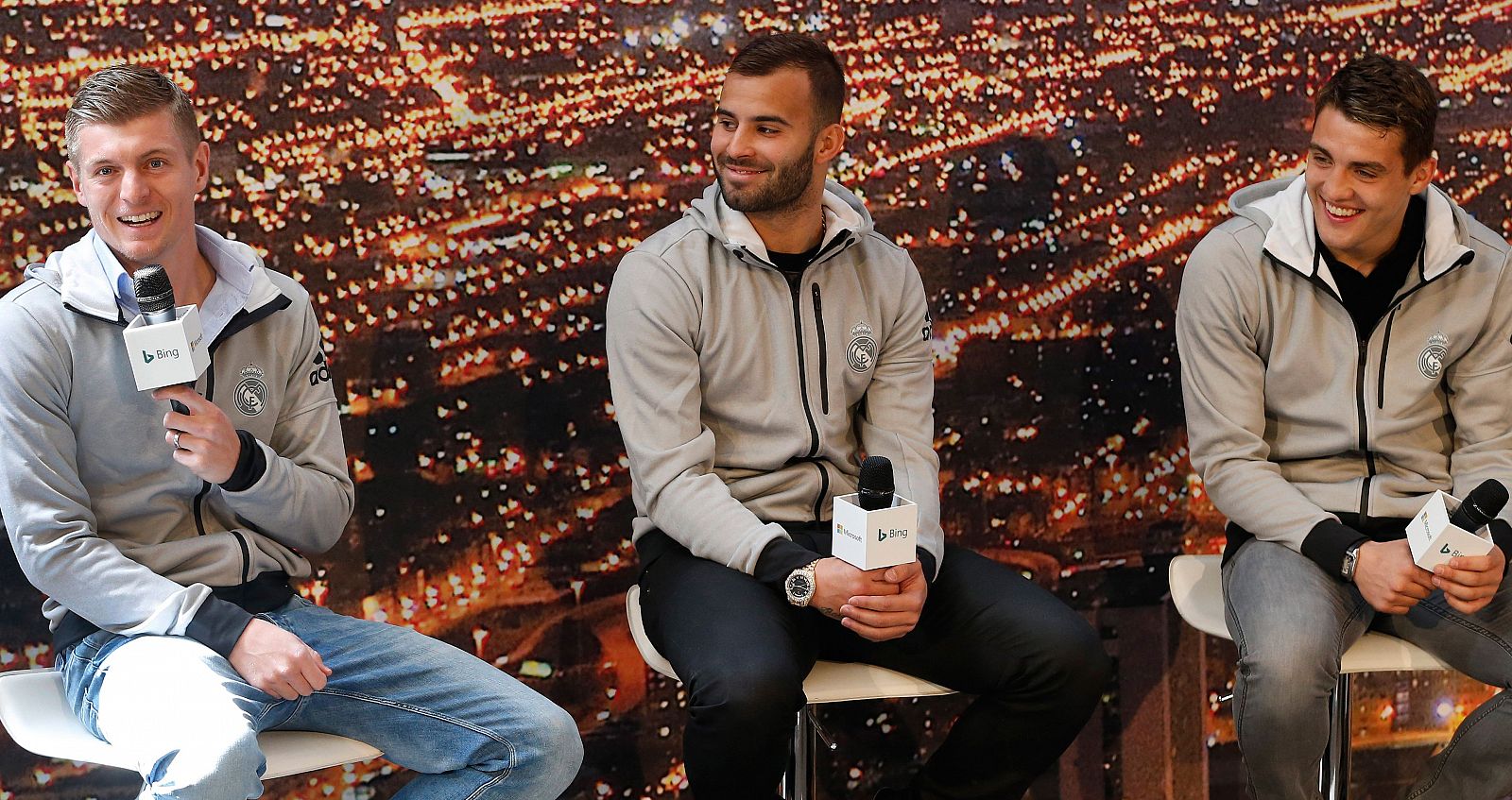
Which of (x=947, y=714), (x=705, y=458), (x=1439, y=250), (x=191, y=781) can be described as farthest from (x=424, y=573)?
(x=1439, y=250)

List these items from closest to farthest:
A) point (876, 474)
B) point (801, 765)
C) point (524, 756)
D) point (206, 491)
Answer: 1. point (876, 474)
2. point (524, 756)
3. point (206, 491)
4. point (801, 765)

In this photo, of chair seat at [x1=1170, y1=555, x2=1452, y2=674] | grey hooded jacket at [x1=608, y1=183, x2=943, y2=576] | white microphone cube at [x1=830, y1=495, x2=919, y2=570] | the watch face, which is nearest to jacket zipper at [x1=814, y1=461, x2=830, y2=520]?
grey hooded jacket at [x1=608, y1=183, x2=943, y2=576]

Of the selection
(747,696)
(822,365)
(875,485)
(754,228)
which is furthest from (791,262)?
(747,696)

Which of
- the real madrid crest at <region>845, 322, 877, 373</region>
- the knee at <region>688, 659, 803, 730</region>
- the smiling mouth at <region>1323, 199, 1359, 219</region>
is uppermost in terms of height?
the smiling mouth at <region>1323, 199, 1359, 219</region>

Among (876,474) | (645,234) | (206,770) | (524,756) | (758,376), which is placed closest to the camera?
(206,770)

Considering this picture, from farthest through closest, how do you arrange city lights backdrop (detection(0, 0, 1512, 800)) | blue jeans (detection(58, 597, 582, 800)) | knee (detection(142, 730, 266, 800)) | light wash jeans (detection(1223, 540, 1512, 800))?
city lights backdrop (detection(0, 0, 1512, 800))
light wash jeans (detection(1223, 540, 1512, 800))
blue jeans (detection(58, 597, 582, 800))
knee (detection(142, 730, 266, 800))

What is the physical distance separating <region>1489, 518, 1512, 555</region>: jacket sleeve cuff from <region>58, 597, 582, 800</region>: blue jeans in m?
1.54

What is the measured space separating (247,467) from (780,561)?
80cm

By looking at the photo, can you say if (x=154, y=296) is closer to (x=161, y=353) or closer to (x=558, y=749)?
(x=161, y=353)

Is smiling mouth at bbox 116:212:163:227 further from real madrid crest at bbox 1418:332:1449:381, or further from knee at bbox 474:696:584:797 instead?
real madrid crest at bbox 1418:332:1449:381

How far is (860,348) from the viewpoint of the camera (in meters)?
2.42

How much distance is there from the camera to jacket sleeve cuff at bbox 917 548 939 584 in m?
2.24

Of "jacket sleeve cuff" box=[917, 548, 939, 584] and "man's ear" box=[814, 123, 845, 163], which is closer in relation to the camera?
"jacket sleeve cuff" box=[917, 548, 939, 584]

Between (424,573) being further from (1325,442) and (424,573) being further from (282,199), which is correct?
(1325,442)
